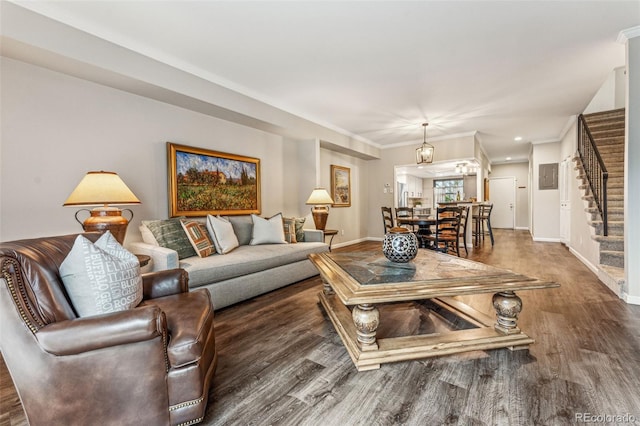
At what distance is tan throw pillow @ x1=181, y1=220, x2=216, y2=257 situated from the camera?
310 centimetres

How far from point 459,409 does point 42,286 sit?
6.61ft

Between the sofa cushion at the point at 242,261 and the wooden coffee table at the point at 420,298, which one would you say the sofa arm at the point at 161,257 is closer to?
the sofa cushion at the point at 242,261

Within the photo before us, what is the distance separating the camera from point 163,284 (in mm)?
1891

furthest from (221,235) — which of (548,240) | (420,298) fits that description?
(548,240)

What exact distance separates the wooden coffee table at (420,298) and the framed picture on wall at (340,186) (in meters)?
4.30

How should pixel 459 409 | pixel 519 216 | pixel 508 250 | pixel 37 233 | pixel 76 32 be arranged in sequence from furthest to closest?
pixel 519 216
pixel 508 250
pixel 37 233
pixel 76 32
pixel 459 409

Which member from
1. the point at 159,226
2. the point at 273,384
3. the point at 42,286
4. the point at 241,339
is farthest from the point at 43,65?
the point at 273,384

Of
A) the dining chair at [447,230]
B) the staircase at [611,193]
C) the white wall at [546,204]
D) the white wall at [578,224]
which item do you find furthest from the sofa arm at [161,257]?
the white wall at [546,204]

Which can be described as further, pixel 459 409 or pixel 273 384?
pixel 273 384

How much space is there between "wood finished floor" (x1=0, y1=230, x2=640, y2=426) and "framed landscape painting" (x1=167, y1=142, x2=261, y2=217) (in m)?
1.77

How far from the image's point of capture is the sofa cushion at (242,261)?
8.77 ft

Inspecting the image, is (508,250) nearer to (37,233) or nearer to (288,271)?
(288,271)

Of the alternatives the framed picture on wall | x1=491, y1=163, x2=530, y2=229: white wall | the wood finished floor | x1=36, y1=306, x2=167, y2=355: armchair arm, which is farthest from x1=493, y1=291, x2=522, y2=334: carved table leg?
x1=491, y1=163, x2=530, y2=229: white wall

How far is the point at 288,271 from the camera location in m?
3.52
